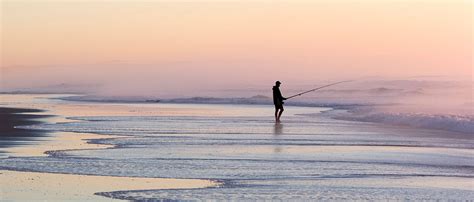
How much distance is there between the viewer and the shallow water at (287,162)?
1208 cm

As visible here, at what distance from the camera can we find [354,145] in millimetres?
19172

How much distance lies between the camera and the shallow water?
39.6ft

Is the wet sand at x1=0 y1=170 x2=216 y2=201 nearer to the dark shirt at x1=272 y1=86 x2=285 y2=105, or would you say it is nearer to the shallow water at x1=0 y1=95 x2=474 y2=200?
the shallow water at x1=0 y1=95 x2=474 y2=200

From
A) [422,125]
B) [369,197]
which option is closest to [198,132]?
[422,125]

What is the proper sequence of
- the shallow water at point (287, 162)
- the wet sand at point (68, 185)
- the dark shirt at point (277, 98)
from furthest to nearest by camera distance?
the dark shirt at point (277, 98)
the shallow water at point (287, 162)
the wet sand at point (68, 185)

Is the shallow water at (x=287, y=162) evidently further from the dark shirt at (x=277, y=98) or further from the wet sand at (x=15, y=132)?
the dark shirt at (x=277, y=98)

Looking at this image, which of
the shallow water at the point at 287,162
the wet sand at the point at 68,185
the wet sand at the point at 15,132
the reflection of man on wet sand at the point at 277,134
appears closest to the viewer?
the wet sand at the point at 68,185

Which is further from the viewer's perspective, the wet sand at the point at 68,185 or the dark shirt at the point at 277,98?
the dark shirt at the point at 277,98

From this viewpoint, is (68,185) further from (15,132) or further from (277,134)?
(277,134)

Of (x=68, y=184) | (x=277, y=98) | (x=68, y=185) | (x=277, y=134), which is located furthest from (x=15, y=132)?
(x=277, y=98)

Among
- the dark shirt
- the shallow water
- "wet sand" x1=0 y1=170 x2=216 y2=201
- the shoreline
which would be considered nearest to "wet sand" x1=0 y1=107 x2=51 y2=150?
the shallow water

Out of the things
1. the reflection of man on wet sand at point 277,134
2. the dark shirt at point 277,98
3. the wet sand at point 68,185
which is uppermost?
the dark shirt at point 277,98

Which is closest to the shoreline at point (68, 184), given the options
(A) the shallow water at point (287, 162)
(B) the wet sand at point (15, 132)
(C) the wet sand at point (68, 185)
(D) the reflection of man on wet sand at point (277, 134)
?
(C) the wet sand at point (68, 185)

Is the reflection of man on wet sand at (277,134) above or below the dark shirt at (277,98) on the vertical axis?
below
